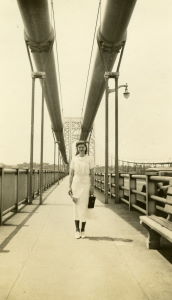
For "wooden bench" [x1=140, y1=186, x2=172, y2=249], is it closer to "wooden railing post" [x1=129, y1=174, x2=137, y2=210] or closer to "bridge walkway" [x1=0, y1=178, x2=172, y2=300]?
"bridge walkway" [x1=0, y1=178, x2=172, y2=300]

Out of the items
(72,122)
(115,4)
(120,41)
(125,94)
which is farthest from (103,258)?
(72,122)

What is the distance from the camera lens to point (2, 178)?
7.29m

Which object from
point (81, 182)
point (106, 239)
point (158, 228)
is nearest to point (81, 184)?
point (81, 182)

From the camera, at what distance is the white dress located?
6215mm

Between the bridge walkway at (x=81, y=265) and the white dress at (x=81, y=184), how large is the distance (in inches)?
18.3

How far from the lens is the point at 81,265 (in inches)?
167

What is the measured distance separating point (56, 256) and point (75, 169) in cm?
192

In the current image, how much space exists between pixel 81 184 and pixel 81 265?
7.05 ft

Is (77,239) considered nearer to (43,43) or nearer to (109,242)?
(109,242)

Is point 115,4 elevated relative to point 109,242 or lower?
elevated

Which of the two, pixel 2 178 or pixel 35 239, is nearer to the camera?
pixel 35 239

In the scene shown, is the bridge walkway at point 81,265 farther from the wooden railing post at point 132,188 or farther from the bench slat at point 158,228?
the wooden railing post at point 132,188

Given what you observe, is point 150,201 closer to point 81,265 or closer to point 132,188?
point 81,265

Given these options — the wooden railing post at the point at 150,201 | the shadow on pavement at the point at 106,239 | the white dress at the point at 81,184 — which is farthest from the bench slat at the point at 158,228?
the white dress at the point at 81,184
